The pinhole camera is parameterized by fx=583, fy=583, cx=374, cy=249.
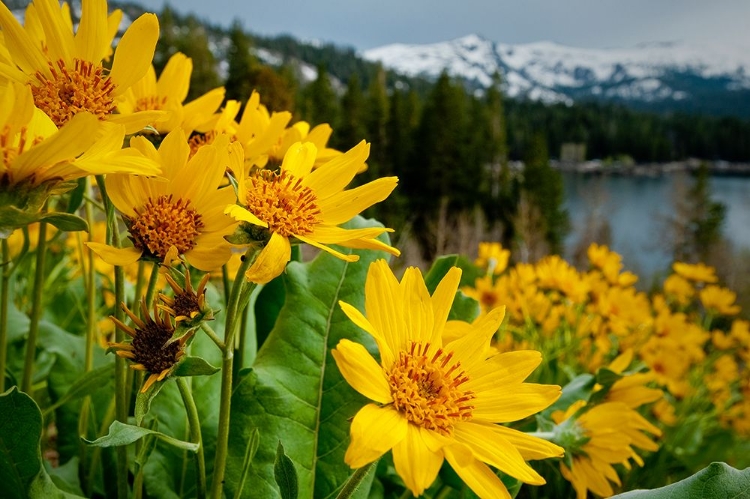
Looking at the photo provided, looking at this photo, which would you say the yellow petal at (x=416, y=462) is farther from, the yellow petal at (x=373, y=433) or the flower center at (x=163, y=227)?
the flower center at (x=163, y=227)

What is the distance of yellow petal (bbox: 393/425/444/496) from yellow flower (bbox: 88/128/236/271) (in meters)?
0.19

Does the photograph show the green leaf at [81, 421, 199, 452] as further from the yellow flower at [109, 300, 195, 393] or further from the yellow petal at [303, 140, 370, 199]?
the yellow petal at [303, 140, 370, 199]

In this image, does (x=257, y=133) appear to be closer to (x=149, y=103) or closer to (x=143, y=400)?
(x=149, y=103)

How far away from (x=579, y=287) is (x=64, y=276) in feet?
4.68

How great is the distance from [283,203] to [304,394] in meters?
0.26

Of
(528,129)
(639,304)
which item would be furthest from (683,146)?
(639,304)

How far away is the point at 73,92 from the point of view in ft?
1.54

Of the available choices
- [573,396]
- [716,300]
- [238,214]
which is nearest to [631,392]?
[573,396]

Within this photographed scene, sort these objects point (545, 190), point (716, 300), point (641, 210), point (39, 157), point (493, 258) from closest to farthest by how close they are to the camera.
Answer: point (39, 157), point (493, 258), point (716, 300), point (545, 190), point (641, 210)

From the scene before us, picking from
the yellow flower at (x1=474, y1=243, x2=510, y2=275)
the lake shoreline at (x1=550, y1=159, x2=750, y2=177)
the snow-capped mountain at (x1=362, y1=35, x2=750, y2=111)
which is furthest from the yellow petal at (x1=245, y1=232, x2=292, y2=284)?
the snow-capped mountain at (x1=362, y1=35, x2=750, y2=111)

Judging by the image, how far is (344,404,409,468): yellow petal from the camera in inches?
13.6

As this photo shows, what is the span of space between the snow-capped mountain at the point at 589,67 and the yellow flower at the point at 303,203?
147665 mm

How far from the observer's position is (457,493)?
2.42 feet

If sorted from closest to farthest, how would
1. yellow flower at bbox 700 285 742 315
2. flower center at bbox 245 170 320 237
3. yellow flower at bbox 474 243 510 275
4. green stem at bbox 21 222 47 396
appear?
1. flower center at bbox 245 170 320 237
2. green stem at bbox 21 222 47 396
3. yellow flower at bbox 474 243 510 275
4. yellow flower at bbox 700 285 742 315
